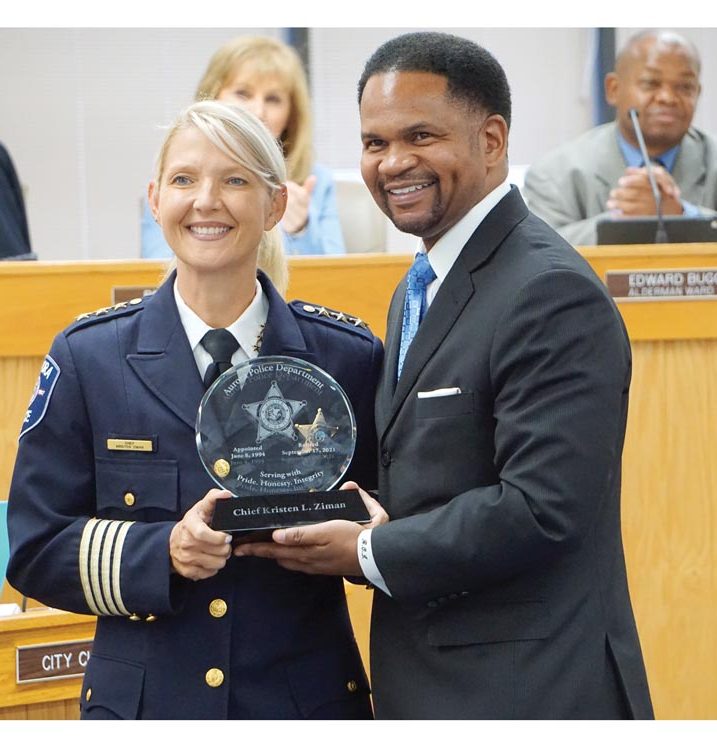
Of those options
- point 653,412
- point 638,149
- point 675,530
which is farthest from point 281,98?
point 675,530

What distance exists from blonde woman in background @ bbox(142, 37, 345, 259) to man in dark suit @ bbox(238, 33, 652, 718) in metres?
2.10

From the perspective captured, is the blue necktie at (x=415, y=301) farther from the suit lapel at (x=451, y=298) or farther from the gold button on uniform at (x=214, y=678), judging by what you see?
the gold button on uniform at (x=214, y=678)

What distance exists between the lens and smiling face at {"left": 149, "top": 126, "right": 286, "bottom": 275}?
1767 mm

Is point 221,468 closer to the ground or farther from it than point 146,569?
farther from it

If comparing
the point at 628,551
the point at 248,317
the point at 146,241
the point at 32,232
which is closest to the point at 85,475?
the point at 248,317

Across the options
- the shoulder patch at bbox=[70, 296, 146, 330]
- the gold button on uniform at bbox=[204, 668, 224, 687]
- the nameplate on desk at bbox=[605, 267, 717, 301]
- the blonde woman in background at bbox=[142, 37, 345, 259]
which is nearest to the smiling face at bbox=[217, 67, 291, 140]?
the blonde woman in background at bbox=[142, 37, 345, 259]

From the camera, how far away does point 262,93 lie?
153 inches

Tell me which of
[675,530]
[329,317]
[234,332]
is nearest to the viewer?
[234,332]

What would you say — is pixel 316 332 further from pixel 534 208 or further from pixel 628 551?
pixel 534 208

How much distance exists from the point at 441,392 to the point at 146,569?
46cm

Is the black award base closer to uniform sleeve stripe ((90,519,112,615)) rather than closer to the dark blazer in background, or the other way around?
uniform sleeve stripe ((90,519,112,615))

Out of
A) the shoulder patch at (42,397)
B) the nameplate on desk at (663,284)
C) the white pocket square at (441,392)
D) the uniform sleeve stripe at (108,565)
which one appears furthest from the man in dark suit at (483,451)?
the nameplate on desk at (663,284)

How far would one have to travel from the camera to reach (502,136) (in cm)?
180

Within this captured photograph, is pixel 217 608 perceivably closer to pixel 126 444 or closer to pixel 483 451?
pixel 126 444
